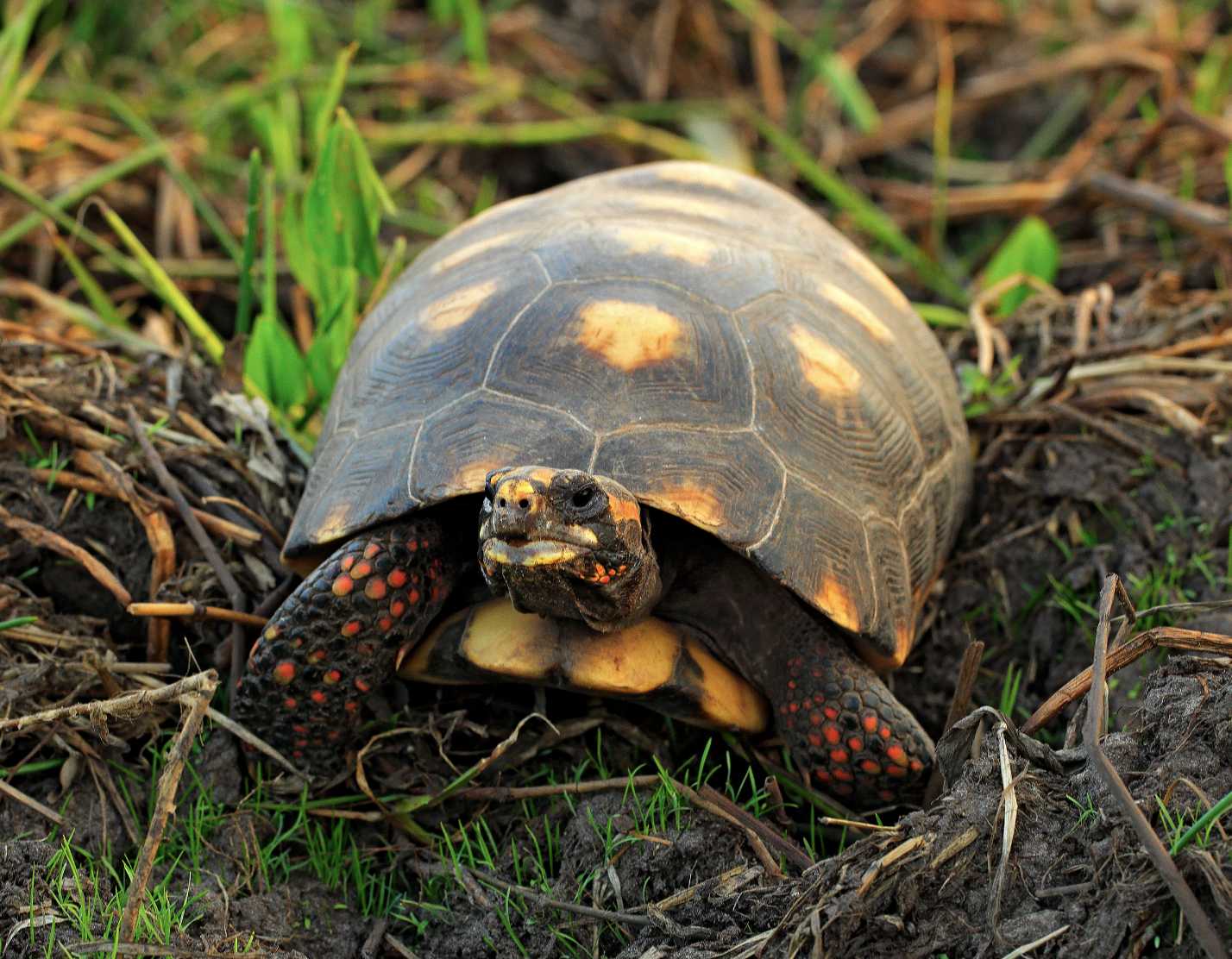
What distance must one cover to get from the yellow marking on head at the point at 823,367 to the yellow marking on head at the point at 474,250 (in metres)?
0.75

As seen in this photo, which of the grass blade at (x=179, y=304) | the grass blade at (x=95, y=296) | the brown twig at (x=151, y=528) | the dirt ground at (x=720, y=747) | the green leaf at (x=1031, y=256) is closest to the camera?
the dirt ground at (x=720, y=747)

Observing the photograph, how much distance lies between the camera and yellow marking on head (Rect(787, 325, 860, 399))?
282cm

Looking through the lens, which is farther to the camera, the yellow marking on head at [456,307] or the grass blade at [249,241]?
the grass blade at [249,241]

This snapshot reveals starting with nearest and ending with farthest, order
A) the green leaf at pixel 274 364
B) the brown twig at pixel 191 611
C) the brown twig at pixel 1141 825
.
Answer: the brown twig at pixel 1141 825
the brown twig at pixel 191 611
the green leaf at pixel 274 364

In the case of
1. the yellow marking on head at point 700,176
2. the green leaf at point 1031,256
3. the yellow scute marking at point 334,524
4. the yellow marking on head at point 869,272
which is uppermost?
the yellow marking on head at point 700,176

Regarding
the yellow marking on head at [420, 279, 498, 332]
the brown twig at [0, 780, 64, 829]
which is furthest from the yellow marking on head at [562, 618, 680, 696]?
the brown twig at [0, 780, 64, 829]

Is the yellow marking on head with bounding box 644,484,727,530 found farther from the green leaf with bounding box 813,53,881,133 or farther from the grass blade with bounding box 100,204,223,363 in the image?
the green leaf with bounding box 813,53,881,133

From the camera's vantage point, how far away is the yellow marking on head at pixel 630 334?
106 inches

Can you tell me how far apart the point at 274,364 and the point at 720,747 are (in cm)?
150

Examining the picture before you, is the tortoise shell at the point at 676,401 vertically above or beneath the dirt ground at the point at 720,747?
above

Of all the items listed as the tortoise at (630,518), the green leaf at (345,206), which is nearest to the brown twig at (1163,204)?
the tortoise at (630,518)

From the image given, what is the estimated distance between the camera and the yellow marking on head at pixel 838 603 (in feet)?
8.39

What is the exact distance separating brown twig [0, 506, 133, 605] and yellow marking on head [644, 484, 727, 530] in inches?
46.9

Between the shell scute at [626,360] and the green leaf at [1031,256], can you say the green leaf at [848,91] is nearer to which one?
the green leaf at [1031,256]
